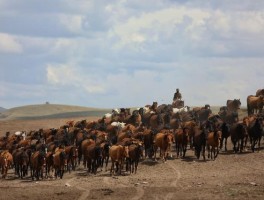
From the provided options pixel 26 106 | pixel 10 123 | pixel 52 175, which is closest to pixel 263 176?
pixel 52 175

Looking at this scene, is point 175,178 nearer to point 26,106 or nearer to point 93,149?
point 93,149

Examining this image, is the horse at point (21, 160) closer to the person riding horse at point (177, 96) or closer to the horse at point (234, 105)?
the horse at point (234, 105)

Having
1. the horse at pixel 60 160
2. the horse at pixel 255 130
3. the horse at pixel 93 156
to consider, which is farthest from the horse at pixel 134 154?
the horse at pixel 255 130

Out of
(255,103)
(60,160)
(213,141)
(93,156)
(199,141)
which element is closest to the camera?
(60,160)

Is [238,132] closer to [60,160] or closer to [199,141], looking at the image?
[199,141]

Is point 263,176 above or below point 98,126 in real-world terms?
below

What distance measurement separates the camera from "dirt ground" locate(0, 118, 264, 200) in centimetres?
2708

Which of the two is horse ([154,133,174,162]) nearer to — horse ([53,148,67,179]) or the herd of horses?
the herd of horses

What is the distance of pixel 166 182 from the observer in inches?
1191

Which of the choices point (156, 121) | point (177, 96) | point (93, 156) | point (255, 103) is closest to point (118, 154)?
point (93, 156)

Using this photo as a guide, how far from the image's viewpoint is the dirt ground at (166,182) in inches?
1066

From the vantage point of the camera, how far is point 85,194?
2780cm

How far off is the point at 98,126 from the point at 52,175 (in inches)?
388

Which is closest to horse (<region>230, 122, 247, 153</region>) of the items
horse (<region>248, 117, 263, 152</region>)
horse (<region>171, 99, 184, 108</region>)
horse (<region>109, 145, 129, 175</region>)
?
horse (<region>248, 117, 263, 152</region>)
